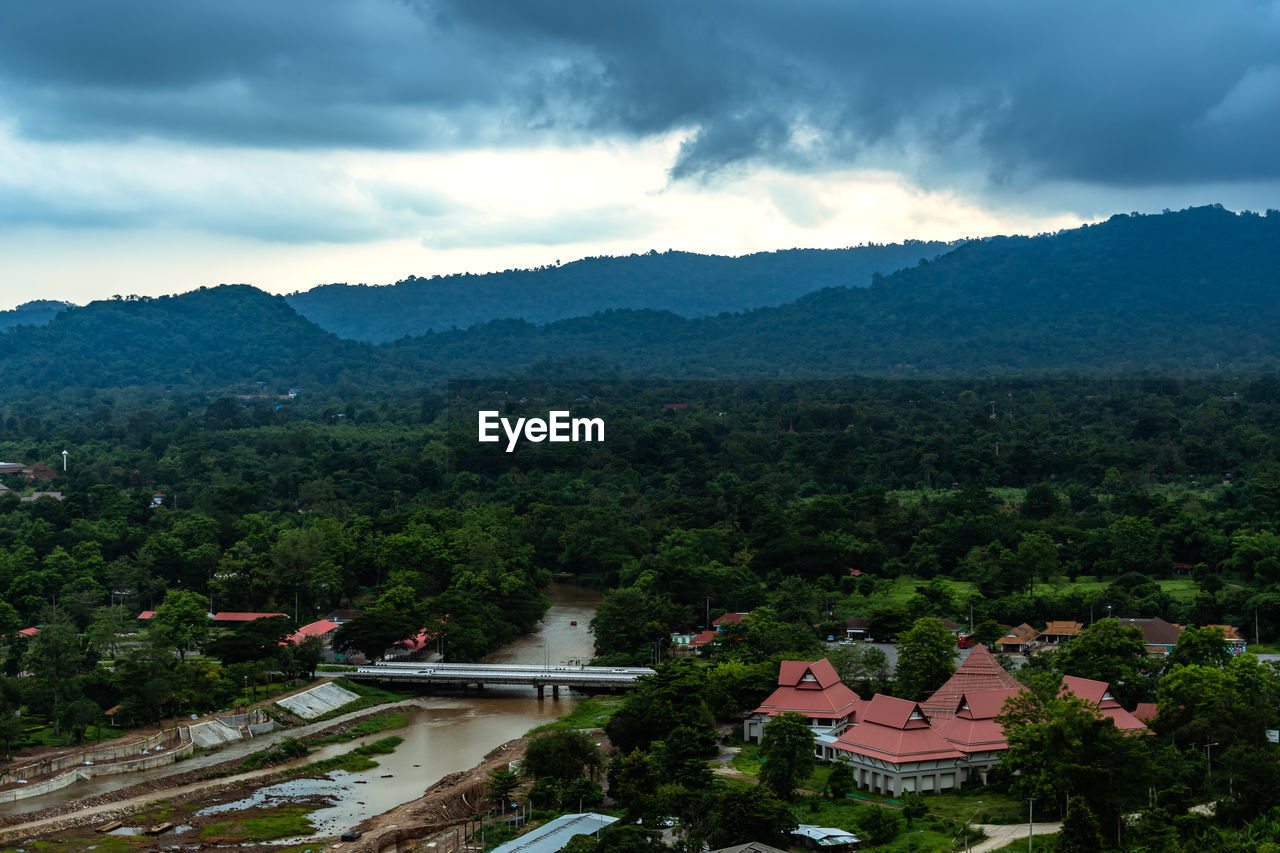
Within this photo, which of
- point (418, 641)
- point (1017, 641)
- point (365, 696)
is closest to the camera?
point (365, 696)

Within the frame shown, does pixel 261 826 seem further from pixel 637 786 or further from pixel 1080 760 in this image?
pixel 1080 760

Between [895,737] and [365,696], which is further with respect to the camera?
[365,696]

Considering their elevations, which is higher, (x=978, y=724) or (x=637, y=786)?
(x=978, y=724)

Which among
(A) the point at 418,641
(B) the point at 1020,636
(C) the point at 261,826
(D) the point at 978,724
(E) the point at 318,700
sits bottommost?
(C) the point at 261,826

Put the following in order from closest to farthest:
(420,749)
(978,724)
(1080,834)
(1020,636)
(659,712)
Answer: (1080,834) → (978,724) → (659,712) → (420,749) → (1020,636)

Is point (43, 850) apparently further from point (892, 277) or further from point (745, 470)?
point (892, 277)

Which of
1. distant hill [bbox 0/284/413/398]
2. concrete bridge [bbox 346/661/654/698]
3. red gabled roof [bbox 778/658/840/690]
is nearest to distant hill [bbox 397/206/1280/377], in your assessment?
distant hill [bbox 0/284/413/398]

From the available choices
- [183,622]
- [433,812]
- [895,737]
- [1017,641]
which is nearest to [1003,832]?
[895,737]

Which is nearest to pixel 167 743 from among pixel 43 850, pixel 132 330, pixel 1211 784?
pixel 43 850
